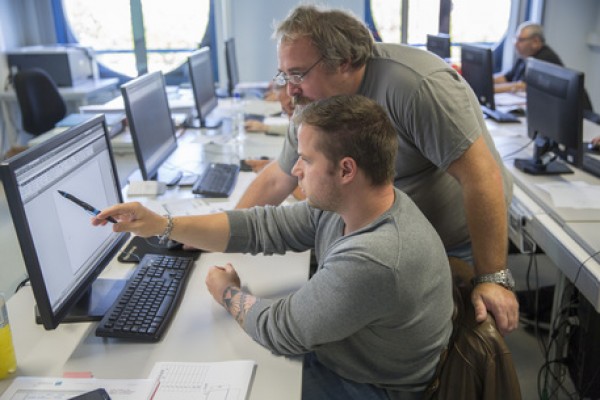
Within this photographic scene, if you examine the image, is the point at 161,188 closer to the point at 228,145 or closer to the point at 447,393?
the point at 228,145

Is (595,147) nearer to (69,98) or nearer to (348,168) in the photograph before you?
(348,168)

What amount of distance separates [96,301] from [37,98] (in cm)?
362

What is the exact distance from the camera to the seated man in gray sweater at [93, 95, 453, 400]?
109cm

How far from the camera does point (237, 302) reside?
1.31 m

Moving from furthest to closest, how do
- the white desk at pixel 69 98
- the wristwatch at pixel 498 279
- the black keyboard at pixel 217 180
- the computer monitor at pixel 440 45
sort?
1. the white desk at pixel 69 98
2. the computer monitor at pixel 440 45
3. the black keyboard at pixel 217 180
4. the wristwatch at pixel 498 279

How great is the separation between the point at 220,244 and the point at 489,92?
260cm

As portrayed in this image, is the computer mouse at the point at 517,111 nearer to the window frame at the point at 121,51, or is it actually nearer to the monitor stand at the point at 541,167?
the monitor stand at the point at 541,167

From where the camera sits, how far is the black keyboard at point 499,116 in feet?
12.0

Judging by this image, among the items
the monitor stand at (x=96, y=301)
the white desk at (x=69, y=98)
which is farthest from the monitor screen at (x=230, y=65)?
the monitor stand at (x=96, y=301)

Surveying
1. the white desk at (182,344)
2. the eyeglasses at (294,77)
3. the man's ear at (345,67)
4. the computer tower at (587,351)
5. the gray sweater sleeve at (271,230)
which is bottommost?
the computer tower at (587,351)

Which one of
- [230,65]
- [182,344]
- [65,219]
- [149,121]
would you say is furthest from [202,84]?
[182,344]

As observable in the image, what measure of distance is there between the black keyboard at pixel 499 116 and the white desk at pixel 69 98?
3.21m

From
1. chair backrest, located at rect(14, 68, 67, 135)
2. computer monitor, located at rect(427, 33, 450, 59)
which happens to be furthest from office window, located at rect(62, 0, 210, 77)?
computer monitor, located at rect(427, 33, 450, 59)

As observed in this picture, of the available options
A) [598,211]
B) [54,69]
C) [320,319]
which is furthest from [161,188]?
[54,69]
